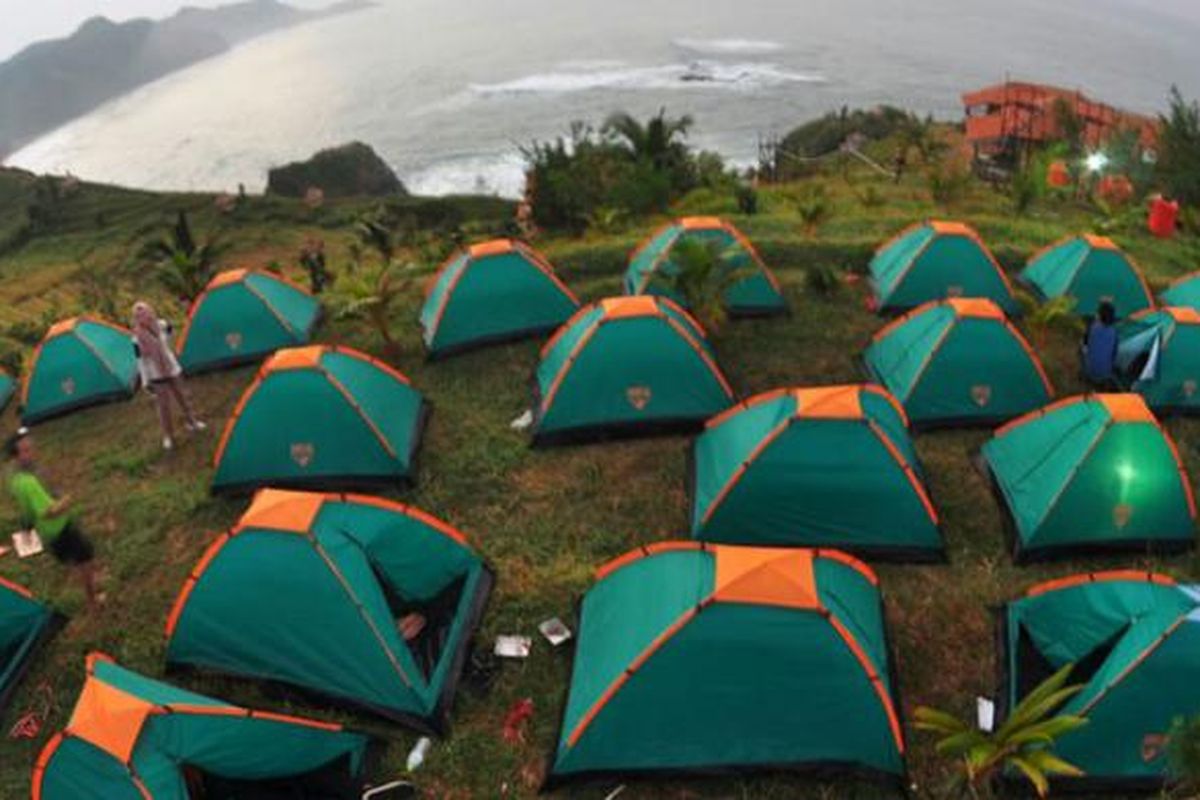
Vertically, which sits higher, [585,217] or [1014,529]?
[585,217]

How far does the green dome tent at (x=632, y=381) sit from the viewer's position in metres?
12.3

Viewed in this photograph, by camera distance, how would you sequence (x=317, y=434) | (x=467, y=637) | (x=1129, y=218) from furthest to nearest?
(x=1129, y=218), (x=317, y=434), (x=467, y=637)

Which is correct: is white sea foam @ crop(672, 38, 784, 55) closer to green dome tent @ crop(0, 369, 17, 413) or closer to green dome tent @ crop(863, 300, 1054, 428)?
green dome tent @ crop(0, 369, 17, 413)

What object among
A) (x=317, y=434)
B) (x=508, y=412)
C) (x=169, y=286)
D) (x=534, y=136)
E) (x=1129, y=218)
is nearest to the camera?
(x=317, y=434)

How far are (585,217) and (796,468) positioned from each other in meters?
14.9

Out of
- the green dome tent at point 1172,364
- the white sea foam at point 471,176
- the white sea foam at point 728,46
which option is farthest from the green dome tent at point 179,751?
the white sea foam at point 728,46

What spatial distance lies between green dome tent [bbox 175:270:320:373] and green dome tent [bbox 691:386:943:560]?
30.8 ft

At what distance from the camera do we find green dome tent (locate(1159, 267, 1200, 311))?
14.9 meters

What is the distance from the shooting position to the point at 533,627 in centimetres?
935

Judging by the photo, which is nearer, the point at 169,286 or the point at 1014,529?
the point at 1014,529

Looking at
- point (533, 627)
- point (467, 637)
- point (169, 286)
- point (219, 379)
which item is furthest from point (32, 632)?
point (169, 286)

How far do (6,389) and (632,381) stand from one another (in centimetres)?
1250

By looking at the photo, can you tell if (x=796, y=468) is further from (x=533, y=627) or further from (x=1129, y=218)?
(x=1129, y=218)

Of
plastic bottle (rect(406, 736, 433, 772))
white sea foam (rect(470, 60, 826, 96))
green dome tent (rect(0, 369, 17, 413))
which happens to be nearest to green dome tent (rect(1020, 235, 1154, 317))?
plastic bottle (rect(406, 736, 433, 772))
